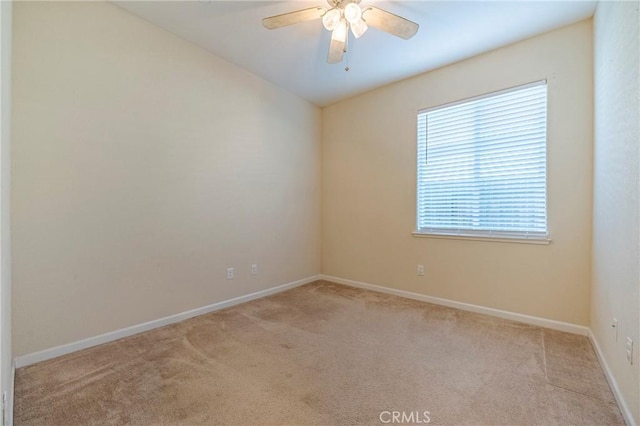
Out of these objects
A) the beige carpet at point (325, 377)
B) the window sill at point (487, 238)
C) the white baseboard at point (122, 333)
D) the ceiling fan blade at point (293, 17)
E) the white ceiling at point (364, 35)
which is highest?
the white ceiling at point (364, 35)

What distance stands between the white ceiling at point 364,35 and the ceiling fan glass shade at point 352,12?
0.40 metres

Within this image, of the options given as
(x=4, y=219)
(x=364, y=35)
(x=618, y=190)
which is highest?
(x=364, y=35)

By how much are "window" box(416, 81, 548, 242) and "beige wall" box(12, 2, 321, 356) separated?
1.99 meters

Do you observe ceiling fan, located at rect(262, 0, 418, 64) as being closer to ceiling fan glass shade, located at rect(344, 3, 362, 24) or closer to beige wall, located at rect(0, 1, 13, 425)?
ceiling fan glass shade, located at rect(344, 3, 362, 24)

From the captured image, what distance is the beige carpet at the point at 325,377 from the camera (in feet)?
4.99

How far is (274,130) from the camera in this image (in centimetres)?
369

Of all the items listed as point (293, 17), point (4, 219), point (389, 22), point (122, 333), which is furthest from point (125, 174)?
point (389, 22)

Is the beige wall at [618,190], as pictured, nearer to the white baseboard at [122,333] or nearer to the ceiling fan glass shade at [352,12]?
the ceiling fan glass shade at [352,12]

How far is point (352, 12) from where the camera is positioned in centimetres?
192

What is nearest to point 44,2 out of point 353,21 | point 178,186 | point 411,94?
point 178,186

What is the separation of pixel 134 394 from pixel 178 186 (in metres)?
1.73

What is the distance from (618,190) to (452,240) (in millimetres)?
1567

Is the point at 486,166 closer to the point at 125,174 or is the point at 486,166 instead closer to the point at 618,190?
the point at 618,190

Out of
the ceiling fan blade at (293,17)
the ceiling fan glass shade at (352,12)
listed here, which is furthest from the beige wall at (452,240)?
the ceiling fan blade at (293,17)
